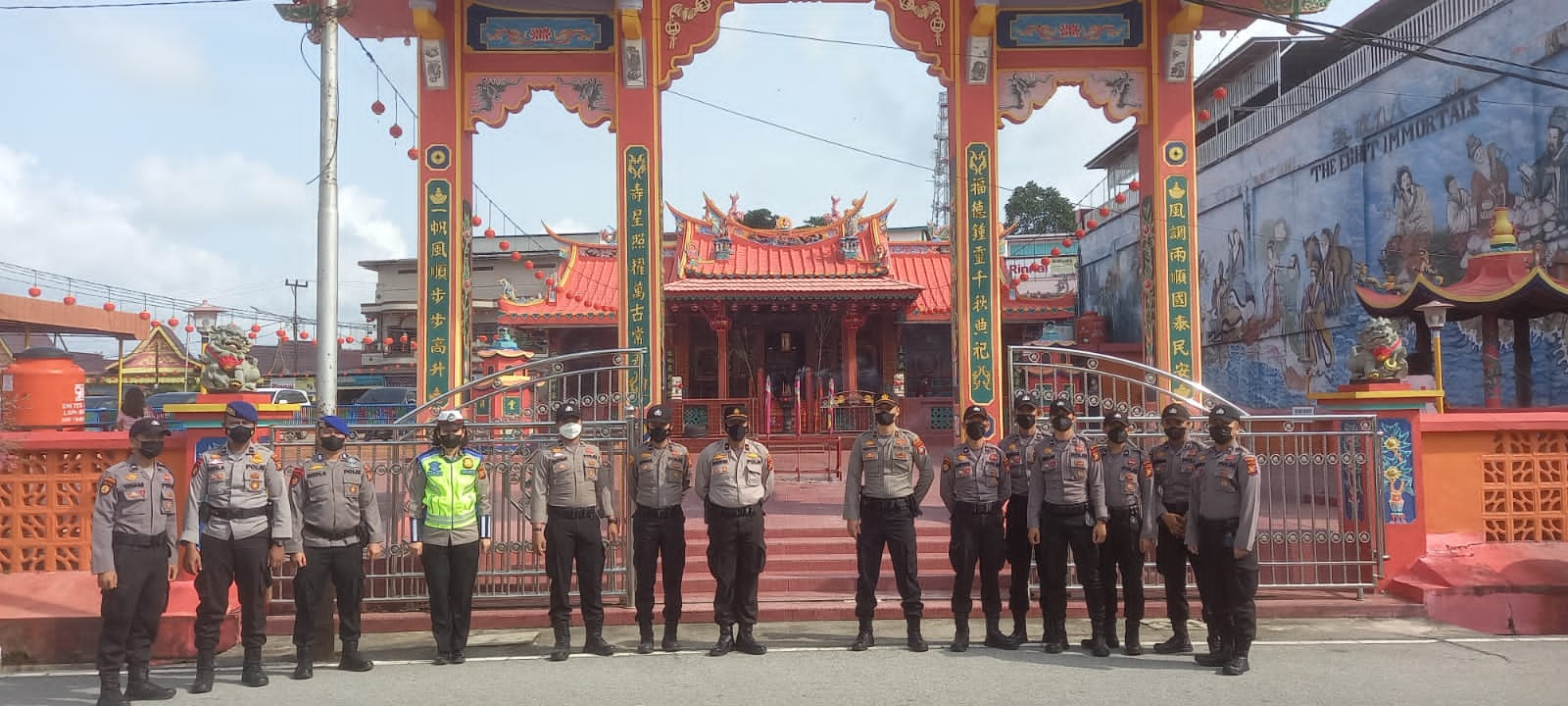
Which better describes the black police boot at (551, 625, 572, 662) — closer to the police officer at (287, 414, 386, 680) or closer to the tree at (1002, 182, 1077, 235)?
the police officer at (287, 414, 386, 680)

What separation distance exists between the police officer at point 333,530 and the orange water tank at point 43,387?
4.37 m

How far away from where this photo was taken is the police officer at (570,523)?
19.9 feet

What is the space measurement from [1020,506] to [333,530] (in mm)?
4231

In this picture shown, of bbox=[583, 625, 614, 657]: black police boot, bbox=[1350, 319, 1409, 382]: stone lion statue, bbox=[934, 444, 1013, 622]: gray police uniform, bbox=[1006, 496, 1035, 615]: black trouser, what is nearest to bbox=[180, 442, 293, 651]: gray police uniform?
bbox=[583, 625, 614, 657]: black police boot

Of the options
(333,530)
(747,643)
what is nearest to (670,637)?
(747,643)

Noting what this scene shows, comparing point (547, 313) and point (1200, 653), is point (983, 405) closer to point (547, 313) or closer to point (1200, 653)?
point (1200, 653)

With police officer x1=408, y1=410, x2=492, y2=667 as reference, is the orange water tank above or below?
above

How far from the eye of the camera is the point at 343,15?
9156 millimetres

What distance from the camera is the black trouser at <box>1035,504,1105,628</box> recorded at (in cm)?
594

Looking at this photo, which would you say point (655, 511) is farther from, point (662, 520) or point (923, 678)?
point (923, 678)

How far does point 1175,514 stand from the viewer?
237 inches

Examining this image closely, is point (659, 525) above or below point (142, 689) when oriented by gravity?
above

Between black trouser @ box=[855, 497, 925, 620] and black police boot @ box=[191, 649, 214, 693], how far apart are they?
371cm

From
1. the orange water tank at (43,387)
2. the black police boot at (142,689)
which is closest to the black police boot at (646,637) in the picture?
the black police boot at (142,689)
